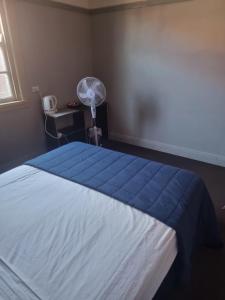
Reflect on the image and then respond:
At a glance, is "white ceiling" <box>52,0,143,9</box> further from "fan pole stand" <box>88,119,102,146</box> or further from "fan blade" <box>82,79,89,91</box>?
"fan pole stand" <box>88,119,102,146</box>

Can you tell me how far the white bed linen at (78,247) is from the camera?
2.79ft

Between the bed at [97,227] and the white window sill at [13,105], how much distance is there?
1219mm

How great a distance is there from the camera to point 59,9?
2992 millimetres

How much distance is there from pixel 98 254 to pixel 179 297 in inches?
30.3

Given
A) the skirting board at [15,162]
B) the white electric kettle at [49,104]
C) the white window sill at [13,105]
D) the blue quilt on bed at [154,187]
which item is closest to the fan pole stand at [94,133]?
the white electric kettle at [49,104]

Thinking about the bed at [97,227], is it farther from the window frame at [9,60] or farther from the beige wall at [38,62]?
the window frame at [9,60]

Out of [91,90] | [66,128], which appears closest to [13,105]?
[66,128]

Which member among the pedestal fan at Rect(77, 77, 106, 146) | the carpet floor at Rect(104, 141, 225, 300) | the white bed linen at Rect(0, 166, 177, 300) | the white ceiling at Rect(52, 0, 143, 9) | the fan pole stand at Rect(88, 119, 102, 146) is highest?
the white ceiling at Rect(52, 0, 143, 9)

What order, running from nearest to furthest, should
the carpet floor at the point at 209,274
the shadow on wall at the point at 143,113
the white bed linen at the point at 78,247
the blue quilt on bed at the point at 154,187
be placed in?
the white bed linen at the point at 78,247 < the blue quilt on bed at the point at 154,187 < the carpet floor at the point at 209,274 < the shadow on wall at the point at 143,113

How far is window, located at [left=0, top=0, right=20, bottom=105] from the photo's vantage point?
253 centimetres

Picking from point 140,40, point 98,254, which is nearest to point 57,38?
point 140,40

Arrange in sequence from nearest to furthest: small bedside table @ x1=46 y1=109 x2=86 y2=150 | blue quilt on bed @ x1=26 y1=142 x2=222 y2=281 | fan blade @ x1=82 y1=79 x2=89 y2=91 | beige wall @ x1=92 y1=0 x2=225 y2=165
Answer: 1. blue quilt on bed @ x1=26 y1=142 x2=222 y2=281
2. beige wall @ x1=92 y1=0 x2=225 y2=165
3. fan blade @ x1=82 y1=79 x2=89 y2=91
4. small bedside table @ x1=46 y1=109 x2=86 y2=150

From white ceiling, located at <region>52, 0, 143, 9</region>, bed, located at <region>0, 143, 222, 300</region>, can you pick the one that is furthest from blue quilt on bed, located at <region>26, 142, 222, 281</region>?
white ceiling, located at <region>52, 0, 143, 9</region>

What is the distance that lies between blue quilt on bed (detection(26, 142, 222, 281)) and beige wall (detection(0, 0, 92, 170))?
3.93 feet
